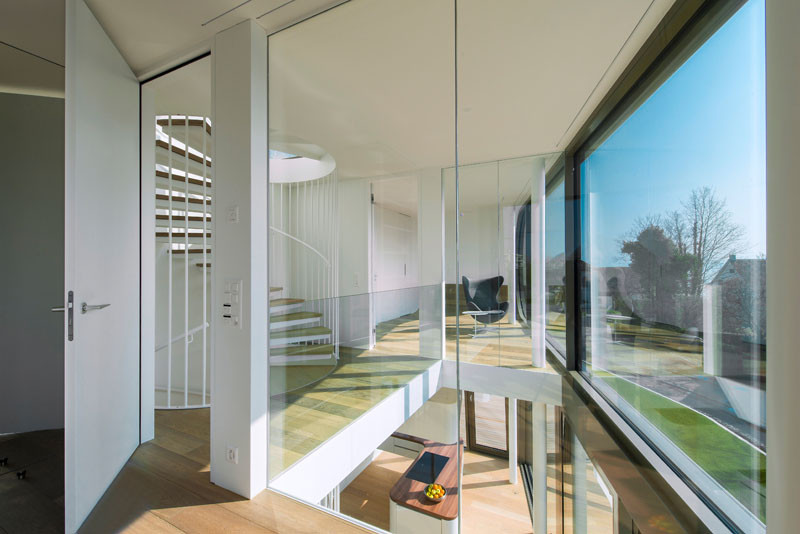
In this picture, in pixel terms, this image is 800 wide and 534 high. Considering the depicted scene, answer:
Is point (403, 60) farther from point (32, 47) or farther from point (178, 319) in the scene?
point (178, 319)

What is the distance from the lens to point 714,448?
4.39 feet

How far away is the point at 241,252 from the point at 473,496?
1.74 meters

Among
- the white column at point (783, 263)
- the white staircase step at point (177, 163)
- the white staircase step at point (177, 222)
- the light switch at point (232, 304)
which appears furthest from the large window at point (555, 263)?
the white staircase step at point (177, 163)

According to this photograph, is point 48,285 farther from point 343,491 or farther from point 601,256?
point 601,256

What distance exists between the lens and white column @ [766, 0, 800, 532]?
774 mm

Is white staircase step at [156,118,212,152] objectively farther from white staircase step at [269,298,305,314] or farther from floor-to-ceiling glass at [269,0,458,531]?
white staircase step at [269,298,305,314]

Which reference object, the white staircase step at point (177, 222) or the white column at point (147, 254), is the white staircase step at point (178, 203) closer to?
the white staircase step at point (177, 222)

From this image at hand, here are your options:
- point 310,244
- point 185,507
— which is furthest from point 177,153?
point 185,507

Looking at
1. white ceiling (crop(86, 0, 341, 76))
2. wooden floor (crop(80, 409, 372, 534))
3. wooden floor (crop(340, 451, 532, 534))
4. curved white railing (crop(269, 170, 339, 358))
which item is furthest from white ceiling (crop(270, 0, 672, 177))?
wooden floor (crop(80, 409, 372, 534))

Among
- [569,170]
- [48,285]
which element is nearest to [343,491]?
[569,170]

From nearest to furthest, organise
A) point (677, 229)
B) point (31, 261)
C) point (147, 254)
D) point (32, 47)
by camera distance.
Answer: point (677, 229), point (32, 47), point (147, 254), point (31, 261)

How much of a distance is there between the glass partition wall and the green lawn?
0.07ft

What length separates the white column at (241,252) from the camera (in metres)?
1.82

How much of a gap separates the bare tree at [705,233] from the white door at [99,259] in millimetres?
2725
